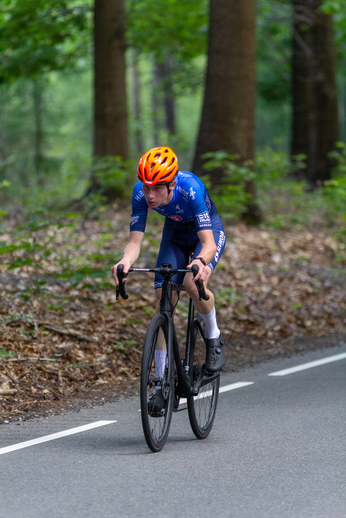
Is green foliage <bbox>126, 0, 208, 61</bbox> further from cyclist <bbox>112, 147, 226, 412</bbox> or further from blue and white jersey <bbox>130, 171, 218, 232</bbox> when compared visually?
blue and white jersey <bbox>130, 171, 218, 232</bbox>

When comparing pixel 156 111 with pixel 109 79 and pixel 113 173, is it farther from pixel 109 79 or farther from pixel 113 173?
pixel 113 173

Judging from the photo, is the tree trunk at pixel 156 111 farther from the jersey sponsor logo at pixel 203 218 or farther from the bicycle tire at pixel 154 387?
the bicycle tire at pixel 154 387

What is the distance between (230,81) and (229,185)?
7.63 feet

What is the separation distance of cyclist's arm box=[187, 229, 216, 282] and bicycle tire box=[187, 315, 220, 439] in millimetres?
810

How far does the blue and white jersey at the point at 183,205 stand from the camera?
17.5 feet

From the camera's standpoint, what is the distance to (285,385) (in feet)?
24.2

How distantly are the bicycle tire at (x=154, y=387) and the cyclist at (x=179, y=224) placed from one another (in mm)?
84

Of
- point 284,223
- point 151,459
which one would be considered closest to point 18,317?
point 151,459

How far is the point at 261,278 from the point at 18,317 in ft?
18.1

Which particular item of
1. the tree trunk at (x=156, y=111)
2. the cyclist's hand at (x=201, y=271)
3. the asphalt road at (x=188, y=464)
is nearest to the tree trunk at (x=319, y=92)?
the tree trunk at (x=156, y=111)

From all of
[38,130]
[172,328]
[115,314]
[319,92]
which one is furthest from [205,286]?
[38,130]

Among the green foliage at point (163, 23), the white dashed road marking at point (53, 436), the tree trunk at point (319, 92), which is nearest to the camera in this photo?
the white dashed road marking at point (53, 436)

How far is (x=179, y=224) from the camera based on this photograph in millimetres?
5684

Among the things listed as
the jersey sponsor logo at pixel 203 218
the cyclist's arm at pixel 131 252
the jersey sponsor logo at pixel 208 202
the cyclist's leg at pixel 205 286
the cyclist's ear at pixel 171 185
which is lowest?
the cyclist's leg at pixel 205 286
